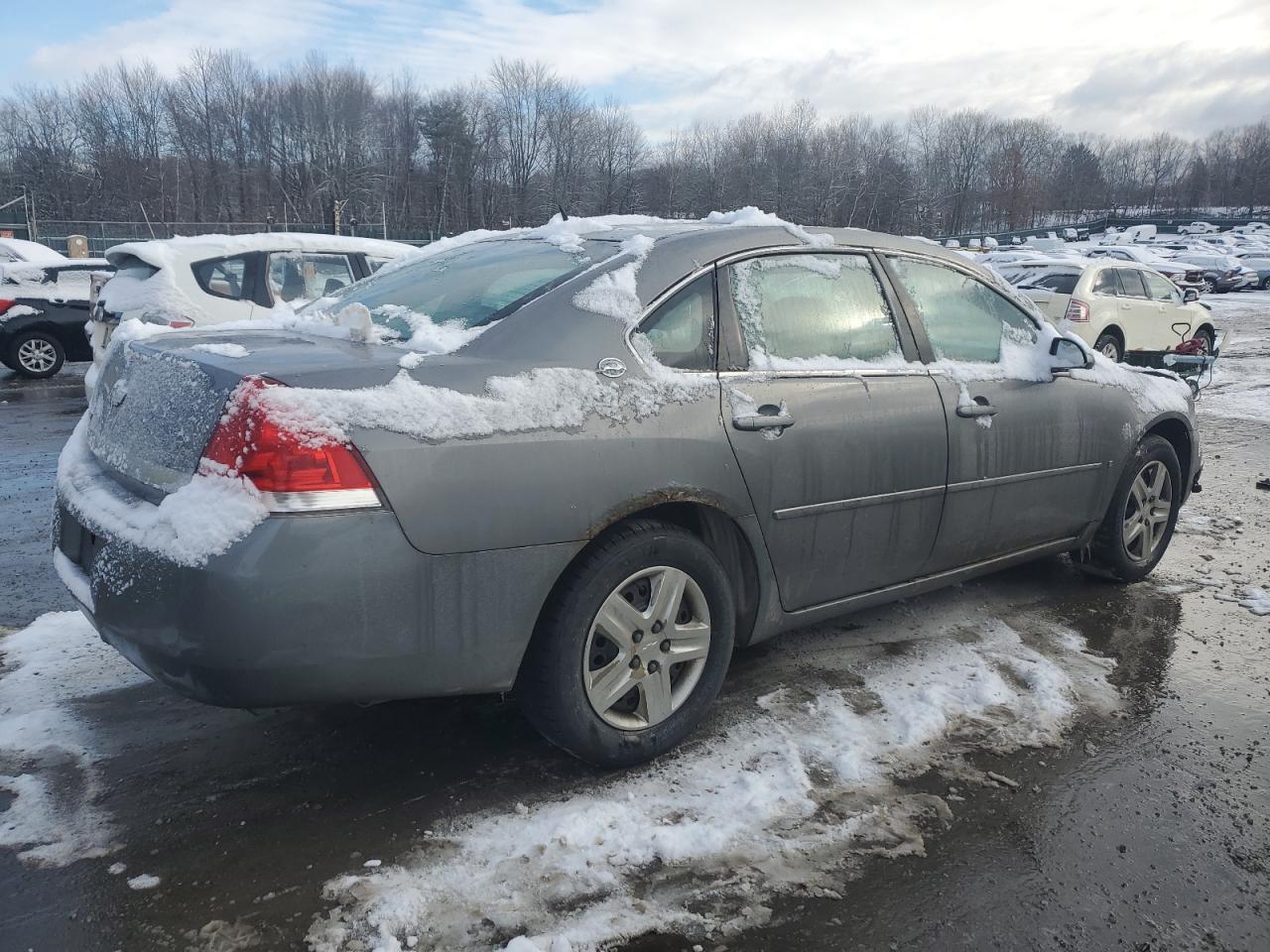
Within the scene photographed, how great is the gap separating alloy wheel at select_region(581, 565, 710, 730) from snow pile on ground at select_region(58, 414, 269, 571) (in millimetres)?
992

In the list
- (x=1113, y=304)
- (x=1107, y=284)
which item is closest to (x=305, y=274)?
(x=1113, y=304)

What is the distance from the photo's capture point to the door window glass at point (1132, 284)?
14312 mm

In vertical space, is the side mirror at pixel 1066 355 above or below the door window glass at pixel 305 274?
below

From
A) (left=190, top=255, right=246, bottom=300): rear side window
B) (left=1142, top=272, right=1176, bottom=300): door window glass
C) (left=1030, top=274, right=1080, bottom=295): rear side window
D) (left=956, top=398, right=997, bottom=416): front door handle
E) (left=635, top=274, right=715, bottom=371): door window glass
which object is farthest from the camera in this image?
(left=1142, top=272, right=1176, bottom=300): door window glass

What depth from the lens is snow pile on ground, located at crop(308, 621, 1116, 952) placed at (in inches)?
88.7

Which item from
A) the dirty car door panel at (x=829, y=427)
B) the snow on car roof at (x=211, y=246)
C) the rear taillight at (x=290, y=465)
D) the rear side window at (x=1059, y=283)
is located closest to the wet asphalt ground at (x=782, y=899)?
the dirty car door panel at (x=829, y=427)

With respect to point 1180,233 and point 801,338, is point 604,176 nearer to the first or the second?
point 1180,233

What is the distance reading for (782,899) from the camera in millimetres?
2365

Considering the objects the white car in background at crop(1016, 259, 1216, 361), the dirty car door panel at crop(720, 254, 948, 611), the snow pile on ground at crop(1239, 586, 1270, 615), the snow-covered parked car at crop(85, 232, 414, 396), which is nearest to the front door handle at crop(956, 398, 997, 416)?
the dirty car door panel at crop(720, 254, 948, 611)

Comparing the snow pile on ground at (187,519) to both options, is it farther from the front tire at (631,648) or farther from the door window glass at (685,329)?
the door window glass at (685,329)

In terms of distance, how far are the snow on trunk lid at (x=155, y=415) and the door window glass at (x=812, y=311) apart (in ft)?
5.50

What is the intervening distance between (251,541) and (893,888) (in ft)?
5.92

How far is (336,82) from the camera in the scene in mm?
80750

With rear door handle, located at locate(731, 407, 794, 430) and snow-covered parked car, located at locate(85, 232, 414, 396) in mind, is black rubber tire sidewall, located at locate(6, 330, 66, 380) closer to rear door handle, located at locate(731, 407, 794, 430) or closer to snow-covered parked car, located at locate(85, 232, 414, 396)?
snow-covered parked car, located at locate(85, 232, 414, 396)
